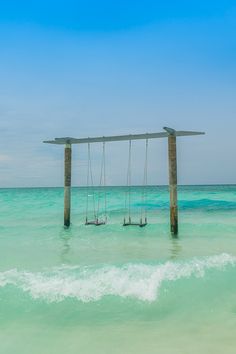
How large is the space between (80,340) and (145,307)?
164cm

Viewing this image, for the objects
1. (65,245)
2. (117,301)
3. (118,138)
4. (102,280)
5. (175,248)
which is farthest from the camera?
(118,138)

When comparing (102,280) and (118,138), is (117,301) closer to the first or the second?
(102,280)

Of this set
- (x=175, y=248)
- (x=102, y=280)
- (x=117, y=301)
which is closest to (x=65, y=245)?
(x=175, y=248)

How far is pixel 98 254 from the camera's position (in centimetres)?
1150

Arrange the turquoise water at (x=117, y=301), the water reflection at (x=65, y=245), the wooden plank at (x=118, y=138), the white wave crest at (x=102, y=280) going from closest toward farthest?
the turquoise water at (x=117, y=301)
the white wave crest at (x=102, y=280)
the water reflection at (x=65, y=245)
the wooden plank at (x=118, y=138)

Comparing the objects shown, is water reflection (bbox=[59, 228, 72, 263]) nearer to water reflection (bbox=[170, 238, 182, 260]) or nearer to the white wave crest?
the white wave crest

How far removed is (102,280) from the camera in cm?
812

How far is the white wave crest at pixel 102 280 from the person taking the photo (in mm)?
7512

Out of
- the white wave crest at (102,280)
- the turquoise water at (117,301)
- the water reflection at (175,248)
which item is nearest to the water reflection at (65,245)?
the turquoise water at (117,301)

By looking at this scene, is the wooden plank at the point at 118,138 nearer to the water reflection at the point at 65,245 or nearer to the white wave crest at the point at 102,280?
the water reflection at the point at 65,245

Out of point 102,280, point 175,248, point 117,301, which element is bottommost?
point 117,301

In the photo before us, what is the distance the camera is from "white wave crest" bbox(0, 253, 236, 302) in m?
7.51

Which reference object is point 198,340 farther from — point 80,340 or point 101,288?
point 101,288

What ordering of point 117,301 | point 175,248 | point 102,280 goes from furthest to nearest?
1. point 175,248
2. point 102,280
3. point 117,301
